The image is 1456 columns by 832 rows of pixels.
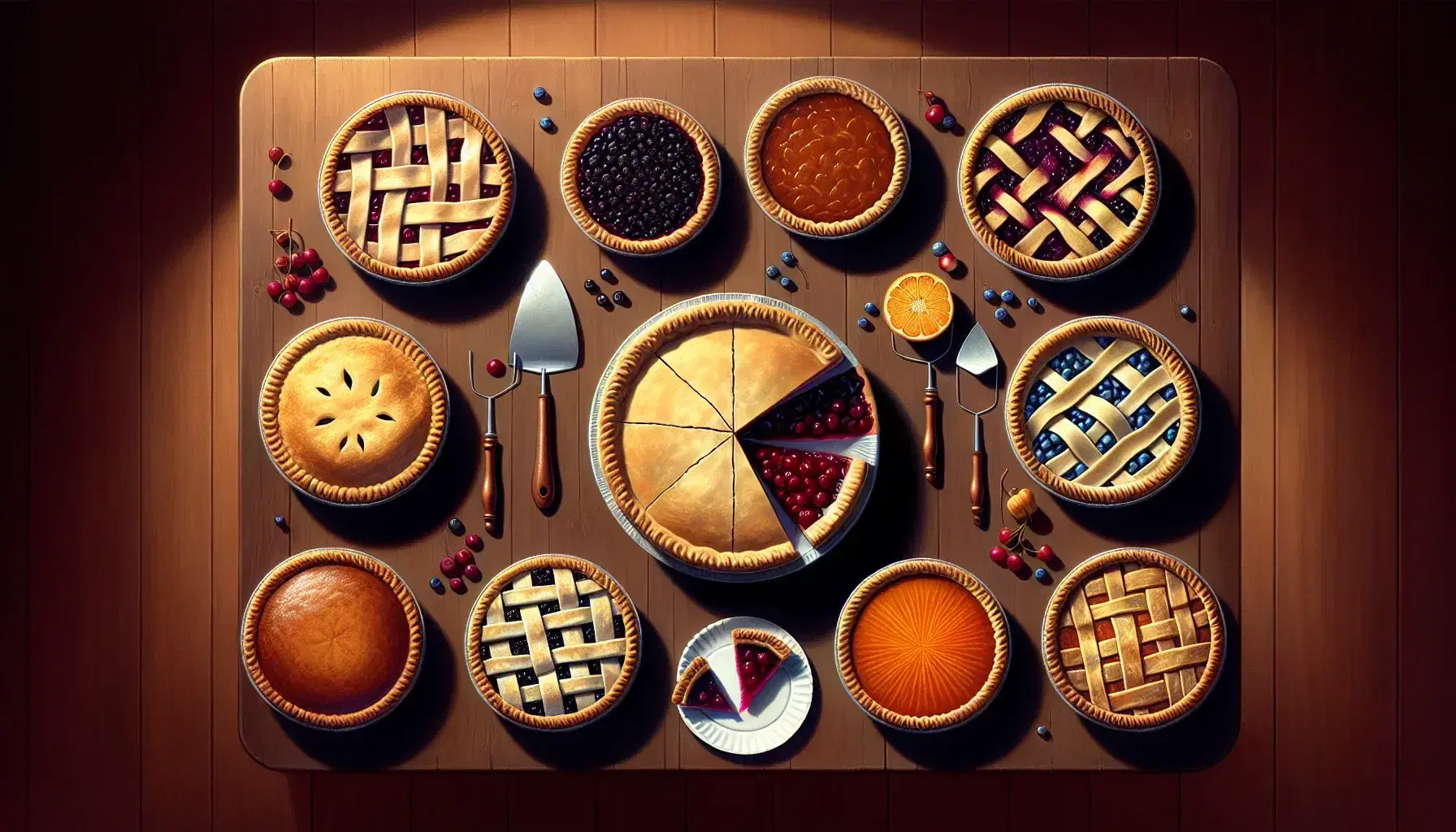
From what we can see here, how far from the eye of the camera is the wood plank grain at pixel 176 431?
8.57 ft

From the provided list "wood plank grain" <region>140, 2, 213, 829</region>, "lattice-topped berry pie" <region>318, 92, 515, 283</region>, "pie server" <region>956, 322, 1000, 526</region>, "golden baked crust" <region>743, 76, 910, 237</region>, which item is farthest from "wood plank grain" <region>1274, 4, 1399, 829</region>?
"wood plank grain" <region>140, 2, 213, 829</region>

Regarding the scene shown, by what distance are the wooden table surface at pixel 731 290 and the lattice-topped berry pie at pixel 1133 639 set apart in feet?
0.16

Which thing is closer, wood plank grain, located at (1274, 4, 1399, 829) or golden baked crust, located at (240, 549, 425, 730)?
golden baked crust, located at (240, 549, 425, 730)

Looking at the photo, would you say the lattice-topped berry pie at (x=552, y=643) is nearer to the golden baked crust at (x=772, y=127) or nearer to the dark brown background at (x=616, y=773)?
the dark brown background at (x=616, y=773)

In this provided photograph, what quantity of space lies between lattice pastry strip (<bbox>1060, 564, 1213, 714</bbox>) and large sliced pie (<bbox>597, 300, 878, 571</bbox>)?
0.50 meters

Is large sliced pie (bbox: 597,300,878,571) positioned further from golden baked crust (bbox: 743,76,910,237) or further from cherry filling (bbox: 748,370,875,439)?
golden baked crust (bbox: 743,76,910,237)

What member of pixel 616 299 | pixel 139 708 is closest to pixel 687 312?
pixel 616 299

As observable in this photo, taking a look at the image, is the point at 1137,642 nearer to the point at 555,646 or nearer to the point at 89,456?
the point at 555,646

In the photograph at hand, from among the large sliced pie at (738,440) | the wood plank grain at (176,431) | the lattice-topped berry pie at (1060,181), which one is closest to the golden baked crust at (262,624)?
the large sliced pie at (738,440)

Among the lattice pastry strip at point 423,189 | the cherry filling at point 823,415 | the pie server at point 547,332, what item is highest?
the lattice pastry strip at point 423,189

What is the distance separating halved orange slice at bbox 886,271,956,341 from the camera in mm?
2109

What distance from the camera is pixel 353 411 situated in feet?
6.93

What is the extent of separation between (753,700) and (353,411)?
0.93 metres

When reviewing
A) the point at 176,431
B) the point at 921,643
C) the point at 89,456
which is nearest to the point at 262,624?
the point at 176,431
